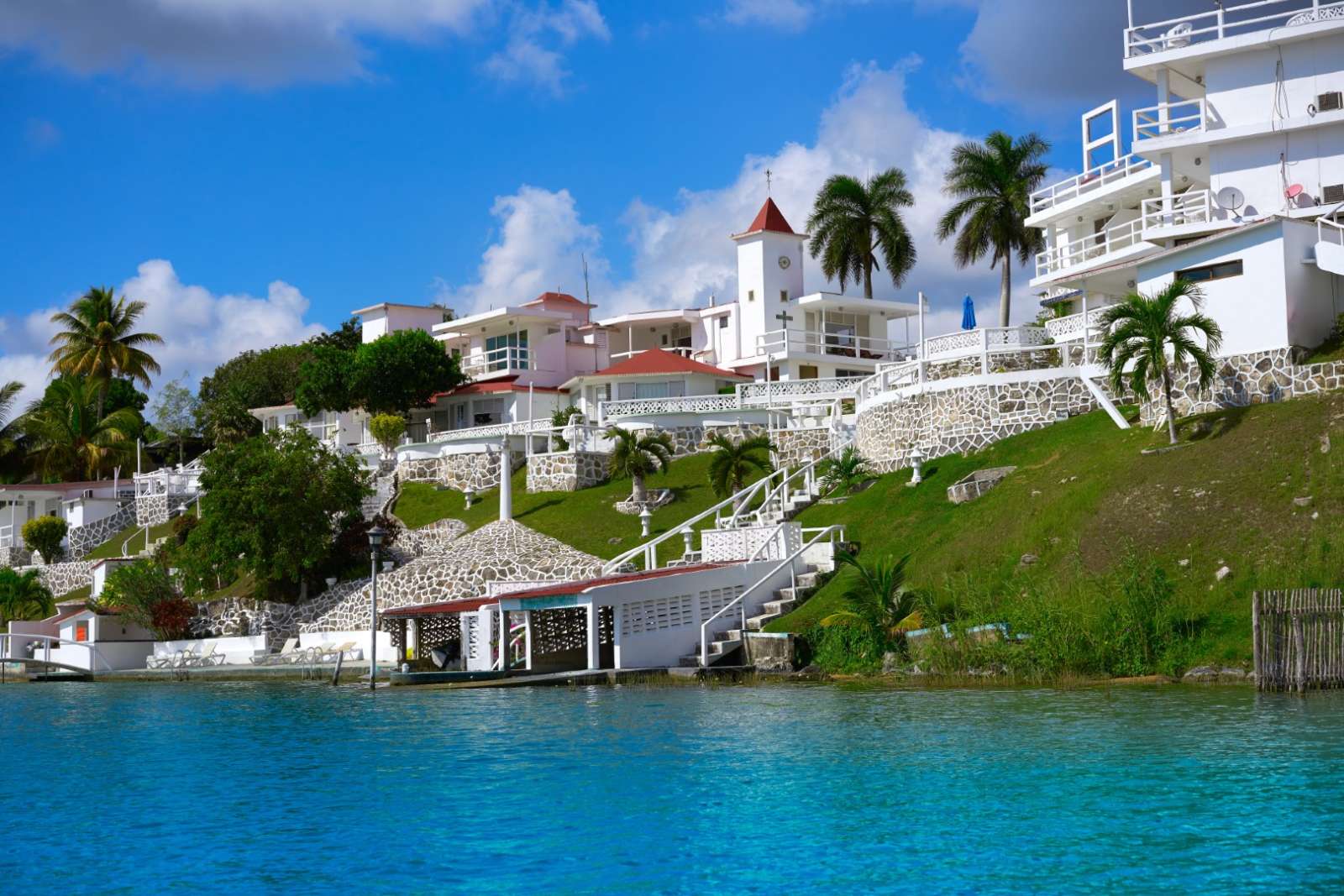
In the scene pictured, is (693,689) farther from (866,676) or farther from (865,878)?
(865,878)

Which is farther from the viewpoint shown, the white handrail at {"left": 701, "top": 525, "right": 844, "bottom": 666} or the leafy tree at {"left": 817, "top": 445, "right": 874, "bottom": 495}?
the leafy tree at {"left": 817, "top": 445, "right": 874, "bottom": 495}

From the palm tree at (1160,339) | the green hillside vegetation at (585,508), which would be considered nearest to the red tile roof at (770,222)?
the green hillside vegetation at (585,508)

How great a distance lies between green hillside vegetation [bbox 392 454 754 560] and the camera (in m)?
50.7

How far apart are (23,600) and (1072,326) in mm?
48859

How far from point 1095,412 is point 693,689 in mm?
17165

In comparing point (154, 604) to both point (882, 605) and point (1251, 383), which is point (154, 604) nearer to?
point (882, 605)

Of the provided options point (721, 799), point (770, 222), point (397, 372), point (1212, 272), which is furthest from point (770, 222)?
point (721, 799)

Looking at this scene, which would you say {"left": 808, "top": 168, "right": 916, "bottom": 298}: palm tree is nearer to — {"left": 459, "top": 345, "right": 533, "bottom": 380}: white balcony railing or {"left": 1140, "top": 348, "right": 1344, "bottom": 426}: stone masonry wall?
{"left": 459, "top": 345, "right": 533, "bottom": 380}: white balcony railing

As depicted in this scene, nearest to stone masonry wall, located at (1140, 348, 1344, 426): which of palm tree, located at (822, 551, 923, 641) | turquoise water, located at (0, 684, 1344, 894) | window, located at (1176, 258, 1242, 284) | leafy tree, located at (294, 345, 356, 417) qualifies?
window, located at (1176, 258, 1242, 284)

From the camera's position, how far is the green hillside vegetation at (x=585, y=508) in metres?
50.7

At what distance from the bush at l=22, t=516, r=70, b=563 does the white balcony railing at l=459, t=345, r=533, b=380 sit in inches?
931

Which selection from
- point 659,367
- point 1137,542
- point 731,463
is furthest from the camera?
point 659,367

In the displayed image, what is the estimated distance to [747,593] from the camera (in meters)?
36.2

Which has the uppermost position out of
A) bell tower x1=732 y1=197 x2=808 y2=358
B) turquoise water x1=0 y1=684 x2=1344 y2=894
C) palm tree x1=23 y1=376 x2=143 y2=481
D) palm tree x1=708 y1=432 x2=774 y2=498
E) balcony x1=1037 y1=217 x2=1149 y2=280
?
bell tower x1=732 y1=197 x2=808 y2=358
